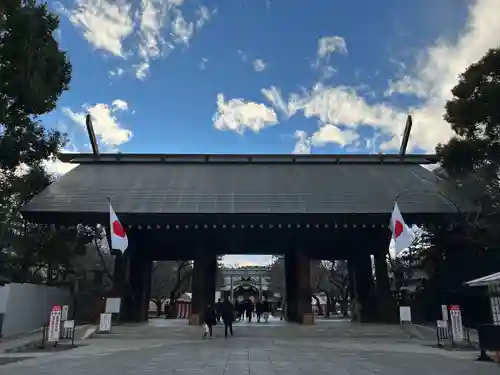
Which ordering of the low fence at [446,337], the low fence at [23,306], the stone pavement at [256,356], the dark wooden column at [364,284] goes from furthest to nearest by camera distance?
the dark wooden column at [364,284] → the low fence at [23,306] → the low fence at [446,337] → the stone pavement at [256,356]

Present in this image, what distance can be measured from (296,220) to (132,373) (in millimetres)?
11298

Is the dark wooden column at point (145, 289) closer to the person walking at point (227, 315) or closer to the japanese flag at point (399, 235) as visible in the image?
the person walking at point (227, 315)

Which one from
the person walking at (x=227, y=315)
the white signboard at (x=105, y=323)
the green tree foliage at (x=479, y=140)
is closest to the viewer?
the green tree foliage at (x=479, y=140)

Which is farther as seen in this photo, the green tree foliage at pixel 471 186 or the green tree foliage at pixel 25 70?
the green tree foliage at pixel 471 186

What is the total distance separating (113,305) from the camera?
1828cm

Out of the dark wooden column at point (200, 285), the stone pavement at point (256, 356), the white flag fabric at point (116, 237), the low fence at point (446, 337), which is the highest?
the white flag fabric at point (116, 237)

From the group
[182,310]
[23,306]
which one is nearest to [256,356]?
[23,306]

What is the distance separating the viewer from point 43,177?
2045 centimetres

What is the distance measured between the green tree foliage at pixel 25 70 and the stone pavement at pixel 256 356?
6.84 meters

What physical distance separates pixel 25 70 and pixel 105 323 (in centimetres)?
985

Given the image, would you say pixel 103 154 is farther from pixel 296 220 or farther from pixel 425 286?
pixel 425 286

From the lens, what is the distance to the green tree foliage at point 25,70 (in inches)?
472

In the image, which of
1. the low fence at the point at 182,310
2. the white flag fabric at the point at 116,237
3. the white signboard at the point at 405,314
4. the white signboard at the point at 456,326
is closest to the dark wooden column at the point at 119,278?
the white flag fabric at the point at 116,237

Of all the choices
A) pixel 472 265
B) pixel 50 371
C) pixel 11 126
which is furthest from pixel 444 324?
pixel 11 126
